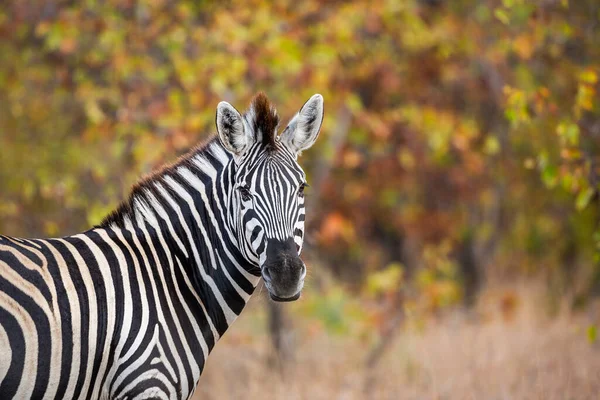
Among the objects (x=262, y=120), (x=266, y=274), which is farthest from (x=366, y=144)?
(x=266, y=274)

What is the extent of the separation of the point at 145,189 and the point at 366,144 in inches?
329

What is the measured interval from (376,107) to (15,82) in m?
6.04

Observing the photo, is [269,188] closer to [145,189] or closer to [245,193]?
[245,193]

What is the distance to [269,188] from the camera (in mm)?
4215

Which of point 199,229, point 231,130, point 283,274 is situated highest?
point 231,130

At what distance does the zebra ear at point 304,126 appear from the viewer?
15.1 feet

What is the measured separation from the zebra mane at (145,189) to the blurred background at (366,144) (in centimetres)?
220

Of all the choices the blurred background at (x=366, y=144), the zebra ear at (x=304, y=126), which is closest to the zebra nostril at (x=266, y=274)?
the zebra ear at (x=304, y=126)

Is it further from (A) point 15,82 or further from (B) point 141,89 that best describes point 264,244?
(A) point 15,82

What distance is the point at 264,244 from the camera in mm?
4141

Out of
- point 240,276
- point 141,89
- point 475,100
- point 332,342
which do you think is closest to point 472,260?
point 475,100

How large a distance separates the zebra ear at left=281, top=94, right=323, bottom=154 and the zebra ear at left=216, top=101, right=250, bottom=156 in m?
0.28

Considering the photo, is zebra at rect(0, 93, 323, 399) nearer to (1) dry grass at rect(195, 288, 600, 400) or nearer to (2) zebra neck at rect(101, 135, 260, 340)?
(2) zebra neck at rect(101, 135, 260, 340)

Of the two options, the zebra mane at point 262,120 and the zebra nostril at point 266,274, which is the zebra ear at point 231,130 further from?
the zebra nostril at point 266,274
